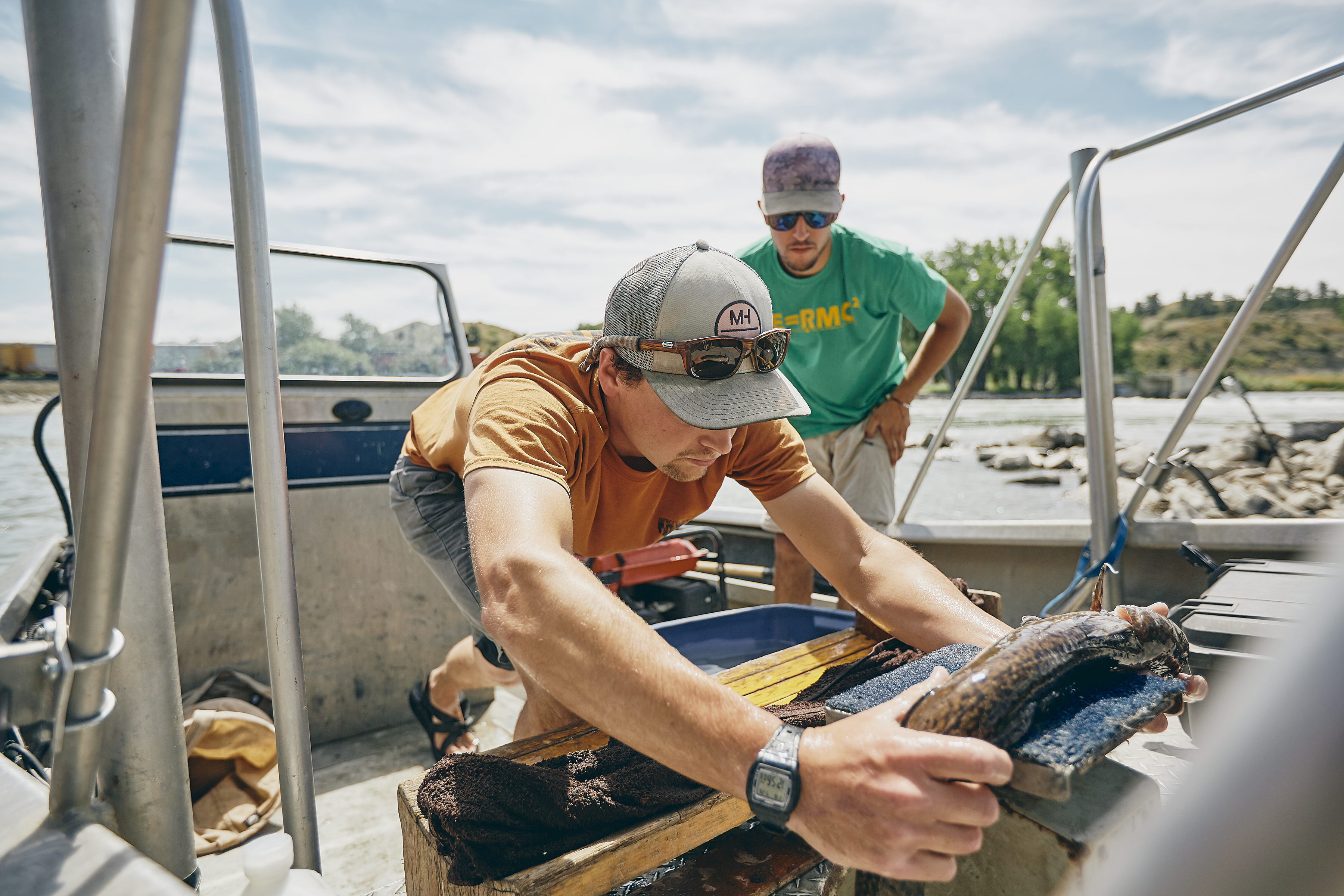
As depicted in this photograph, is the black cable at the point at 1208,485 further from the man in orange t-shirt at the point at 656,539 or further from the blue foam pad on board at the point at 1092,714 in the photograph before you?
the blue foam pad on board at the point at 1092,714

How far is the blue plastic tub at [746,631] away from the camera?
112 inches

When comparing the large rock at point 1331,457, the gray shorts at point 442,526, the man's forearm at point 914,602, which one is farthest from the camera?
the large rock at point 1331,457

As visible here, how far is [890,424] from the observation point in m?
3.62

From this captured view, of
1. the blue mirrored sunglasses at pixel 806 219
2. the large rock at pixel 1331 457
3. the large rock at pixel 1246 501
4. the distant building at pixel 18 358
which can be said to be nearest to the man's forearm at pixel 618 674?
the distant building at pixel 18 358

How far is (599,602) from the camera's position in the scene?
48.0 inches

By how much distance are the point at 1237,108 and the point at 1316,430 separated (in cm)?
1335

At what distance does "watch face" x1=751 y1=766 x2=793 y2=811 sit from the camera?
3.28 ft

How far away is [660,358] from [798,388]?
2.01m

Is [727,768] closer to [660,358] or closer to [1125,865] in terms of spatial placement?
[1125,865]

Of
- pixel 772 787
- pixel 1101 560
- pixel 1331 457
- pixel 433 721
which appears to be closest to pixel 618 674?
pixel 772 787

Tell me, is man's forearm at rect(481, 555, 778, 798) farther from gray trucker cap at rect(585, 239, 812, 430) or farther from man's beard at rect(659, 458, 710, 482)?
man's beard at rect(659, 458, 710, 482)

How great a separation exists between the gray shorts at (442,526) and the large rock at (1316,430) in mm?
14338

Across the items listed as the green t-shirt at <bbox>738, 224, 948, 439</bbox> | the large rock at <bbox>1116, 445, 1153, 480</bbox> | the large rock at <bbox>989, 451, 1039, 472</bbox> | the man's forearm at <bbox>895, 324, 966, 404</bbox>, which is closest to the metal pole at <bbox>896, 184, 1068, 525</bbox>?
the man's forearm at <bbox>895, 324, 966, 404</bbox>

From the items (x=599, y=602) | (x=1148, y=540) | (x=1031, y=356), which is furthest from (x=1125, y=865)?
(x=1031, y=356)
